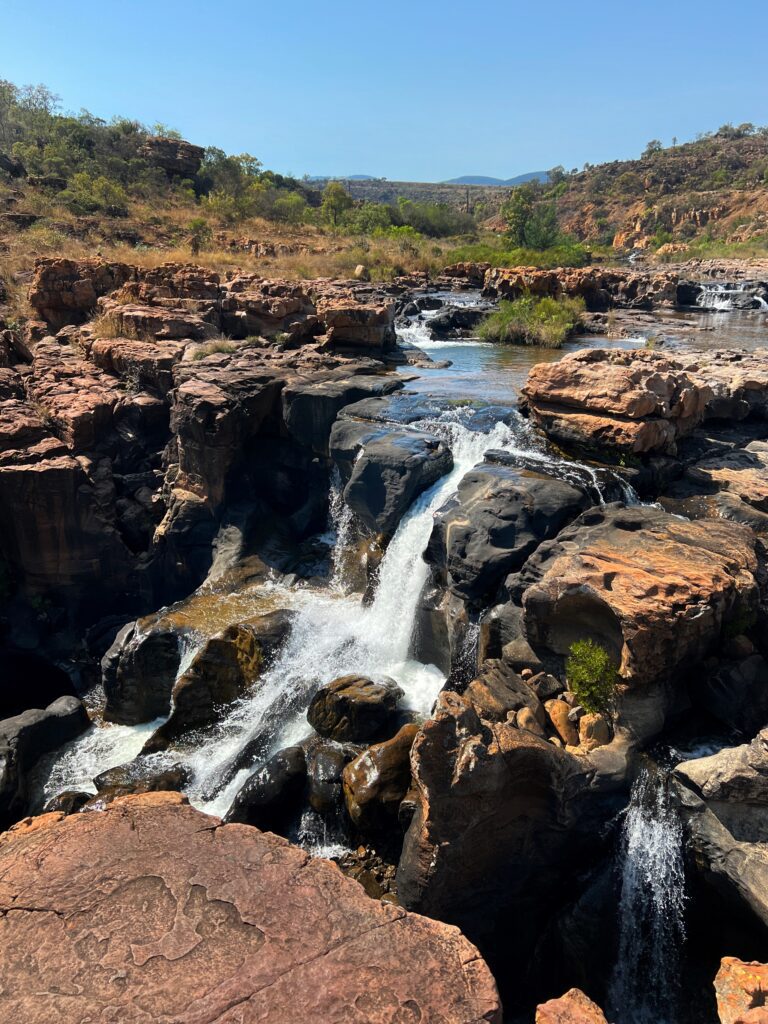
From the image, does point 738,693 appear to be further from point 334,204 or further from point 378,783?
point 334,204

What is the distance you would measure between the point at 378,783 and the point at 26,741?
15.7 feet

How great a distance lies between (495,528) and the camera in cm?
765

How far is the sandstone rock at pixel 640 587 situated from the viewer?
18.2 feet

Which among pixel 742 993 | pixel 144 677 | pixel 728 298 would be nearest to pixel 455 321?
pixel 728 298

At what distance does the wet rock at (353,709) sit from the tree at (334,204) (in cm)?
3401

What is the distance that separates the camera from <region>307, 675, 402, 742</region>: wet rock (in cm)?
715

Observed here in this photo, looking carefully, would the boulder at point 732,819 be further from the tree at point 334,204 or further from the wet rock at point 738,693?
the tree at point 334,204

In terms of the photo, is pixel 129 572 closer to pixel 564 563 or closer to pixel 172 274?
pixel 564 563

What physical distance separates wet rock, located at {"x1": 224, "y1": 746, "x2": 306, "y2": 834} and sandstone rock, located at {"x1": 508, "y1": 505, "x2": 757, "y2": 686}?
288 centimetres

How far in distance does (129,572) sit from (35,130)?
36316mm

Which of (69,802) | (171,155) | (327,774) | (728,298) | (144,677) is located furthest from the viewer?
(171,155)

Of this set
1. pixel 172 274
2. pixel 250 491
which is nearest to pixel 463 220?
pixel 172 274

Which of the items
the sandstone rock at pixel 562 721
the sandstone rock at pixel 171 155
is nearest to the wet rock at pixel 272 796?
the sandstone rock at pixel 562 721

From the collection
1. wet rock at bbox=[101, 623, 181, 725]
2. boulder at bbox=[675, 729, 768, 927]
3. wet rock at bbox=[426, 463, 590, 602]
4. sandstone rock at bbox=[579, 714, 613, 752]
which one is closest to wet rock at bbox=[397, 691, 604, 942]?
sandstone rock at bbox=[579, 714, 613, 752]
